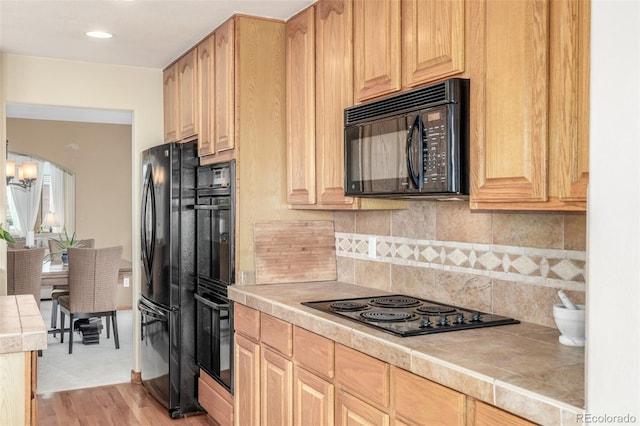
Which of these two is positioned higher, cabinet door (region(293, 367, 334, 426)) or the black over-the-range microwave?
the black over-the-range microwave

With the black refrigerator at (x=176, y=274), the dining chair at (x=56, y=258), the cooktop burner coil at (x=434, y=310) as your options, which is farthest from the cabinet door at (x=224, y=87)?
the dining chair at (x=56, y=258)

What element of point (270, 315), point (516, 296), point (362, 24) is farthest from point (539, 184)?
point (270, 315)

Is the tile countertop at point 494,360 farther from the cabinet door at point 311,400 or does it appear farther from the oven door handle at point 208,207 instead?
the oven door handle at point 208,207

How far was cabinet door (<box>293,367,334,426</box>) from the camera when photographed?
8.01ft

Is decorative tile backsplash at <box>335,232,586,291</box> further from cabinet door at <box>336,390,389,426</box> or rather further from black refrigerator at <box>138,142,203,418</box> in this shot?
black refrigerator at <box>138,142,203,418</box>

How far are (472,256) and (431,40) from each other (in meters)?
0.92

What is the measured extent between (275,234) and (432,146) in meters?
1.46

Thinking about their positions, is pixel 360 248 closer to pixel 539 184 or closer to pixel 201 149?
pixel 201 149

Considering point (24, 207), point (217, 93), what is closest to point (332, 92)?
point (217, 93)

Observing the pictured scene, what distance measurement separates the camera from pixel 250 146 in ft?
11.5

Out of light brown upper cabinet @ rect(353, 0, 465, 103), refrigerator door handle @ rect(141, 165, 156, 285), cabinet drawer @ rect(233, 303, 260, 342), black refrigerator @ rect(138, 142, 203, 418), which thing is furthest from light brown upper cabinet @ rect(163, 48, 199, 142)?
light brown upper cabinet @ rect(353, 0, 465, 103)

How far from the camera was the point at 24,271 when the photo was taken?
5.52 meters

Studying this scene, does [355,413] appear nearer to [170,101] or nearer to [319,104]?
[319,104]

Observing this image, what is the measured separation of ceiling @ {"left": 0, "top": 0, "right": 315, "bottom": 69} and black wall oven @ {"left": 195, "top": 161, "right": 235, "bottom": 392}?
85 centimetres
